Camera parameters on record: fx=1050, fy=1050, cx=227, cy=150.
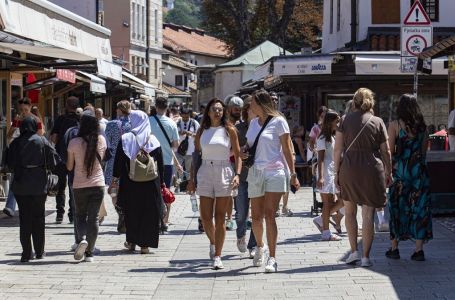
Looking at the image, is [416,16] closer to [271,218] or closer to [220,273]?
[271,218]

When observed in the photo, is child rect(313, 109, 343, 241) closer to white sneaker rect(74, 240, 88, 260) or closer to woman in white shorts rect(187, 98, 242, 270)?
woman in white shorts rect(187, 98, 242, 270)

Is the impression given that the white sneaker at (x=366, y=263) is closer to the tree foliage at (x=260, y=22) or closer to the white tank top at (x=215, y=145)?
the white tank top at (x=215, y=145)

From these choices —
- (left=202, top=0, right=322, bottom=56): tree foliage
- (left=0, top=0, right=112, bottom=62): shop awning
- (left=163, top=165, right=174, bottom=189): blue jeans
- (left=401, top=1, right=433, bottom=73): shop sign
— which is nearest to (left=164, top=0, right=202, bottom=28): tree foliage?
(left=202, top=0, right=322, bottom=56): tree foliage

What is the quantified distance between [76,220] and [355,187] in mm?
3130

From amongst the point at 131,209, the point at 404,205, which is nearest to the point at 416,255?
the point at 404,205

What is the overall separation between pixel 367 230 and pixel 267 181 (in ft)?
3.71

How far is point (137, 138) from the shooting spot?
1201 cm

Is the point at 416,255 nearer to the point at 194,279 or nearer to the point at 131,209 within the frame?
the point at 194,279

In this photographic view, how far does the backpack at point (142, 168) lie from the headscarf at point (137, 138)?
72mm

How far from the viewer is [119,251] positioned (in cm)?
1219

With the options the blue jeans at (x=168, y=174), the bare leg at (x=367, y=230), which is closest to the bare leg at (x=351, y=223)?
the bare leg at (x=367, y=230)

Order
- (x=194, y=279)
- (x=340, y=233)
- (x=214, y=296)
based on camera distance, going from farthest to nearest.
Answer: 1. (x=340, y=233)
2. (x=194, y=279)
3. (x=214, y=296)

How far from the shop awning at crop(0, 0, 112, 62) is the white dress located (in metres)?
3.60

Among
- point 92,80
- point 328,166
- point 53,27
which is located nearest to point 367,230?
point 328,166
